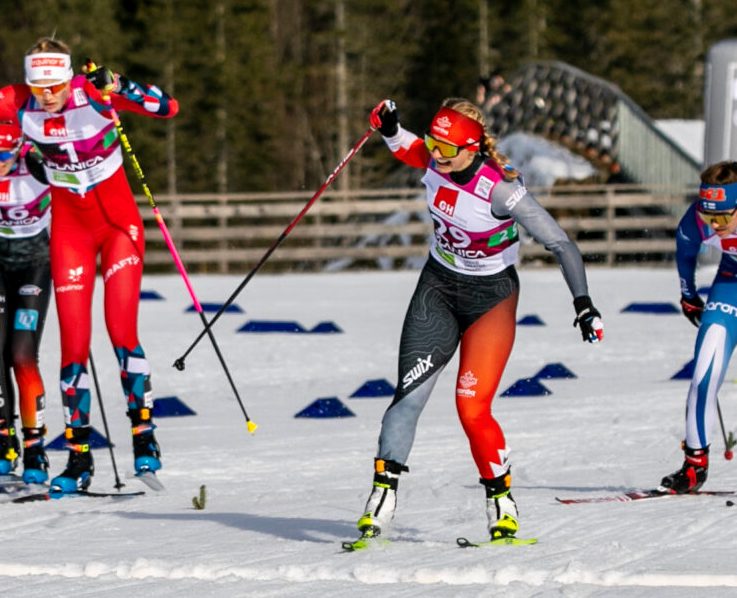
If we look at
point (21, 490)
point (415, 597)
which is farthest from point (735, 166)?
point (21, 490)

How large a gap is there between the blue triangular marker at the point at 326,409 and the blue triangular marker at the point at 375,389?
2.12 ft

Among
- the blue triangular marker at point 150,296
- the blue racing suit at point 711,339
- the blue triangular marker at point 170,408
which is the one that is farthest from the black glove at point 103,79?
the blue triangular marker at point 150,296

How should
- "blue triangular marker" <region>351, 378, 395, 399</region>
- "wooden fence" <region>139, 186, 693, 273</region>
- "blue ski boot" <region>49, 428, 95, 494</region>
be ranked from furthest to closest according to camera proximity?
"wooden fence" <region>139, 186, 693, 273</region>, "blue triangular marker" <region>351, 378, 395, 399</region>, "blue ski boot" <region>49, 428, 95, 494</region>

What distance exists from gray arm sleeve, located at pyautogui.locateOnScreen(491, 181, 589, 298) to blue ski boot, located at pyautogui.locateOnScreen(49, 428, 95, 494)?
Answer: 2774 mm

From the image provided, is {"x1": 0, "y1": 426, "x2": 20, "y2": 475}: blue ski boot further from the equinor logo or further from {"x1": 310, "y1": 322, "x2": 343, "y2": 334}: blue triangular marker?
{"x1": 310, "y1": 322, "x2": 343, "y2": 334}: blue triangular marker

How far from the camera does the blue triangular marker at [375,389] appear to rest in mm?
12289

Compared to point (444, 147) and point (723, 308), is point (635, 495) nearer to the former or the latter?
point (723, 308)

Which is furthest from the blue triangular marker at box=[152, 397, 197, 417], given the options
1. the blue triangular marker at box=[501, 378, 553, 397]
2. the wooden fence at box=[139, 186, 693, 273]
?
the wooden fence at box=[139, 186, 693, 273]

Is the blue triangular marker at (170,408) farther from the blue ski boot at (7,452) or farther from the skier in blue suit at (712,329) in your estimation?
the skier in blue suit at (712,329)

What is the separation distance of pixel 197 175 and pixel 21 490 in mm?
38086

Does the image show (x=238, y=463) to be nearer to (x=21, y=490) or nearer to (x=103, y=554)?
(x=21, y=490)

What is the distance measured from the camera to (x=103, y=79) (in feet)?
26.5

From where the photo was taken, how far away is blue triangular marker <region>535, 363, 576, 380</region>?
12797mm

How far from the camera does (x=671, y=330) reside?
15641 millimetres
